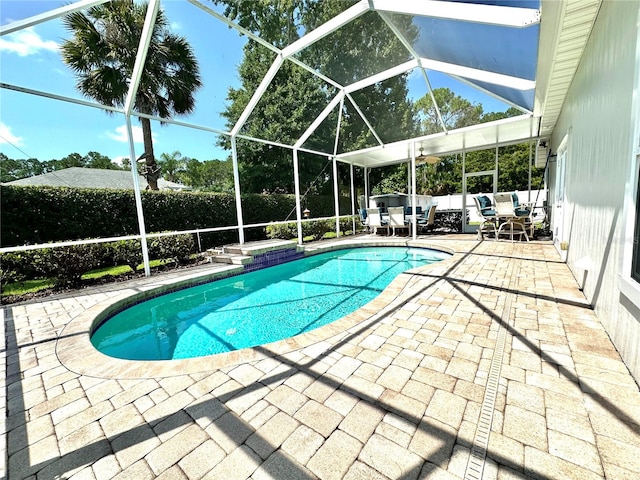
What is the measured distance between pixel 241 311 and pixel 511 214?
7.17 m

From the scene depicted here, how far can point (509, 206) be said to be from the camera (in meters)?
7.31

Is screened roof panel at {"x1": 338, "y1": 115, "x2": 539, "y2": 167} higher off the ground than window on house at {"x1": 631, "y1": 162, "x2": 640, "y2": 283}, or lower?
higher

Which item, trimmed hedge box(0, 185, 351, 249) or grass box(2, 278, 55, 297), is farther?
trimmed hedge box(0, 185, 351, 249)

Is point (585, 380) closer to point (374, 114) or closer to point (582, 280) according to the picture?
point (582, 280)

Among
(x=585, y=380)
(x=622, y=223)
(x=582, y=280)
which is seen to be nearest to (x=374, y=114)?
(x=582, y=280)

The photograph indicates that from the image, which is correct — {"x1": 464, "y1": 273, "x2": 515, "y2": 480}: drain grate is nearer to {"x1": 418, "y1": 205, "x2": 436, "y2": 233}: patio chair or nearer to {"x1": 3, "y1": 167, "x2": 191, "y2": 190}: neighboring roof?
{"x1": 418, "y1": 205, "x2": 436, "y2": 233}: patio chair

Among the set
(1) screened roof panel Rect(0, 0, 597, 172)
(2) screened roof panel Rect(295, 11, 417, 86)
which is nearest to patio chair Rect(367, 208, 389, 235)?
(1) screened roof panel Rect(0, 0, 597, 172)

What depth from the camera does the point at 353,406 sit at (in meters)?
1.73

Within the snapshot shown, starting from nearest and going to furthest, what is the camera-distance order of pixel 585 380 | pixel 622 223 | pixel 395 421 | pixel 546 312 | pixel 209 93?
pixel 395 421
pixel 585 380
pixel 622 223
pixel 546 312
pixel 209 93

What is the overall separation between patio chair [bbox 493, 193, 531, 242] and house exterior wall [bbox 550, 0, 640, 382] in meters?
3.55

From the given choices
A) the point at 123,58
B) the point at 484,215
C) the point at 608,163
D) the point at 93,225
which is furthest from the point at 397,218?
the point at 123,58

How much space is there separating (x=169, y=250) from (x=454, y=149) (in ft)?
33.0

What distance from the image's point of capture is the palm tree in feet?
24.3

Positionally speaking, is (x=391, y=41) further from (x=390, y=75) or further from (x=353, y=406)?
(x=353, y=406)
